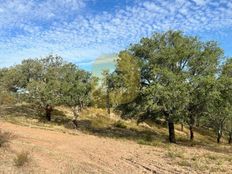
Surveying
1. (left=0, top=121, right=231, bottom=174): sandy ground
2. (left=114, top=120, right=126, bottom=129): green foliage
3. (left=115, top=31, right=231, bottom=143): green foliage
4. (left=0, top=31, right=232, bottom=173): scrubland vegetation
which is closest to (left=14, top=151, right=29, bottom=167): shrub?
(left=0, top=121, right=231, bottom=174): sandy ground

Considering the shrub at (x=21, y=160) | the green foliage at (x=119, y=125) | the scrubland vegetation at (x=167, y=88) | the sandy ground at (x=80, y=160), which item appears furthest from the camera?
the green foliage at (x=119, y=125)

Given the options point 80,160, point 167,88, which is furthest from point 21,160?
point 167,88

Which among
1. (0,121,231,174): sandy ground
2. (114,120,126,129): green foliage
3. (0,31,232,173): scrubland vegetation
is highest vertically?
(0,31,232,173): scrubland vegetation

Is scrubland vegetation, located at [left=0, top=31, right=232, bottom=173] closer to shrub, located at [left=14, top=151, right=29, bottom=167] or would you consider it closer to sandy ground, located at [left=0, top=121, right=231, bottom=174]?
sandy ground, located at [left=0, top=121, right=231, bottom=174]

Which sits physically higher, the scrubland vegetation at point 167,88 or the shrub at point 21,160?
the scrubland vegetation at point 167,88

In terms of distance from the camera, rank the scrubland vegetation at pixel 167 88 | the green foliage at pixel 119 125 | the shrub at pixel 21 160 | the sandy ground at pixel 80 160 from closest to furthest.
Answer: the shrub at pixel 21 160 → the sandy ground at pixel 80 160 → the scrubland vegetation at pixel 167 88 → the green foliage at pixel 119 125

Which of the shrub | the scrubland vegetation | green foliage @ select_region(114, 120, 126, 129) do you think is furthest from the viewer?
green foliage @ select_region(114, 120, 126, 129)

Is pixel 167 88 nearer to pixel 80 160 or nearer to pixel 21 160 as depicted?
pixel 80 160

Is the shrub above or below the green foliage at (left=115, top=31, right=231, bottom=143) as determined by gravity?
below

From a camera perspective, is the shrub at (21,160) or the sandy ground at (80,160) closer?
the shrub at (21,160)

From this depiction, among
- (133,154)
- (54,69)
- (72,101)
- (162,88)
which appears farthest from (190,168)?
(54,69)

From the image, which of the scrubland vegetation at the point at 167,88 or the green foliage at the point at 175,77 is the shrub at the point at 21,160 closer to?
the scrubland vegetation at the point at 167,88

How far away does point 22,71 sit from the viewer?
169 feet

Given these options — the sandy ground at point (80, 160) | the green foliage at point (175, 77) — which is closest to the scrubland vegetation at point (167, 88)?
the green foliage at point (175, 77)
